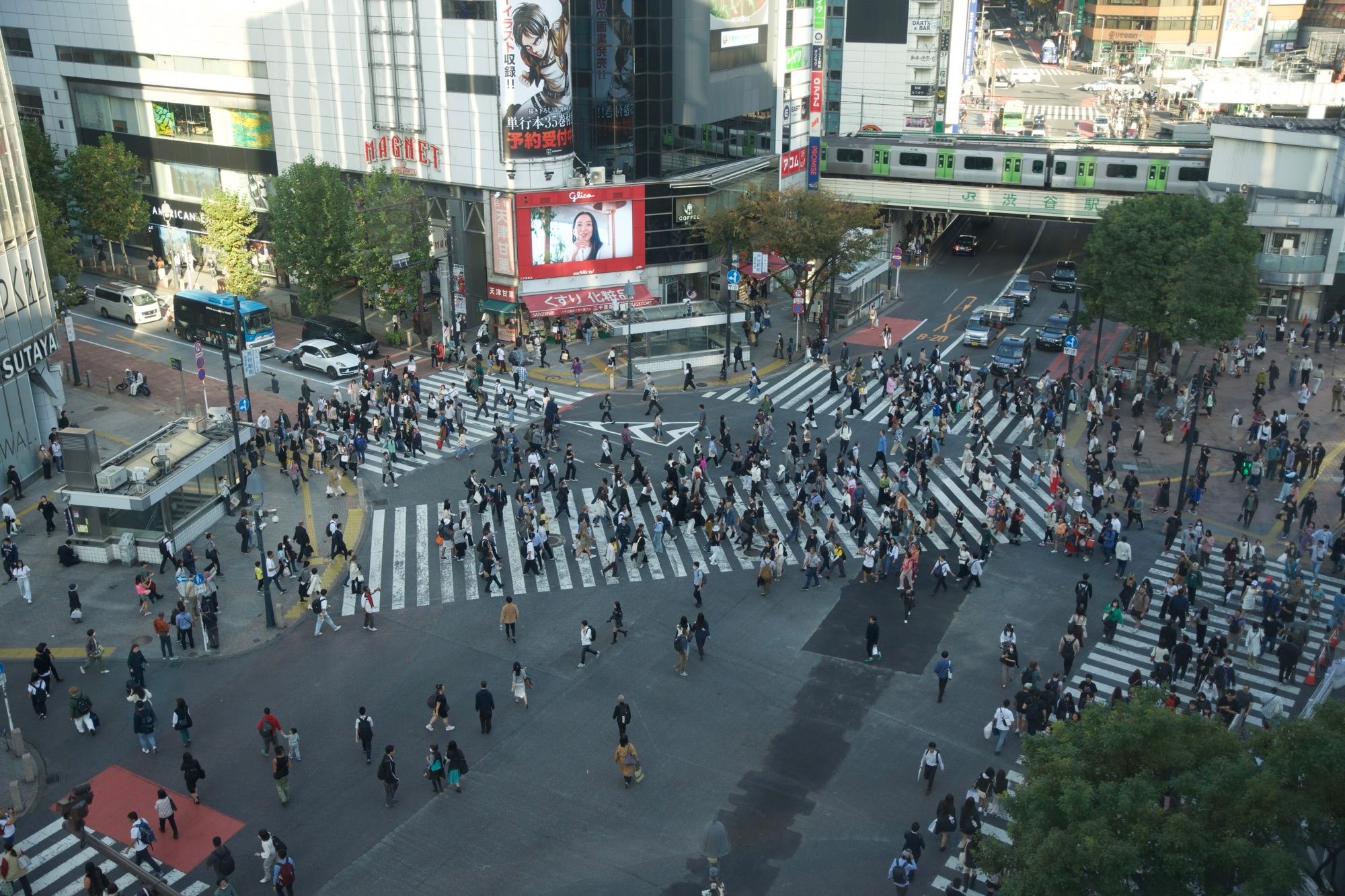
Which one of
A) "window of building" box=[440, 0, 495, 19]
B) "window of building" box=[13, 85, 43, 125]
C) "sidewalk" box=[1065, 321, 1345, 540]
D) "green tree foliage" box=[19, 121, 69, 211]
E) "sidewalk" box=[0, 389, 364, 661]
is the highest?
"window of building" box=[440, 0, 495, 19]

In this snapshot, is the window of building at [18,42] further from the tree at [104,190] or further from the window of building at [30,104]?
the tree at [104,190]

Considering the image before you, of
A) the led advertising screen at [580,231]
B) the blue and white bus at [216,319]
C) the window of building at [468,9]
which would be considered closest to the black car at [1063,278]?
the led advertising screen at [580,231]

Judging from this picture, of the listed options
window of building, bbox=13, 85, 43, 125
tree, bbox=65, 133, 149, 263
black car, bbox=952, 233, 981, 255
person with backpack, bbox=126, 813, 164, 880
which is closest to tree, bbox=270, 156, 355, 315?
tree, bbox=65, 133, 149, 263

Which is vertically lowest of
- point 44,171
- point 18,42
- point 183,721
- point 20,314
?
point 183,721

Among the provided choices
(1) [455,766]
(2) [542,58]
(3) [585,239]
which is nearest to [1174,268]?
(3) [585,239]

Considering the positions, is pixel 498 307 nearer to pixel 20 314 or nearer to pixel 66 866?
pixel 20 314

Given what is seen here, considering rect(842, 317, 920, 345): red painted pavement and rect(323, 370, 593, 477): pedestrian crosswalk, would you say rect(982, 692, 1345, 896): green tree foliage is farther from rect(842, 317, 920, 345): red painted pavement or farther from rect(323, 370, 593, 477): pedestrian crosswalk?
rect(842, 317, 920, 345): red painted pavement
